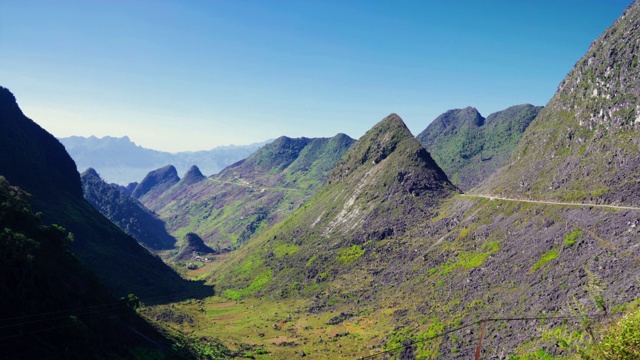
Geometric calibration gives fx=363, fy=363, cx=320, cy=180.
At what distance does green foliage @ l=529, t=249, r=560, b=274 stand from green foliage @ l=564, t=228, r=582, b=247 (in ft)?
7.68

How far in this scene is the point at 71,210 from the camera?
13075 centimetres

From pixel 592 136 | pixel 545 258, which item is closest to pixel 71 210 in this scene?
Result: pixel 545 258

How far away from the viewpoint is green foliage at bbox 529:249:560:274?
63688 millimetres

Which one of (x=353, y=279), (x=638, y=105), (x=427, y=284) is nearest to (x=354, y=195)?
(x=353, y=279)

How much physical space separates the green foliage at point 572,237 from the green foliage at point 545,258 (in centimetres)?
234

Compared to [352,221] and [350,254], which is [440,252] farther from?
[352,221]

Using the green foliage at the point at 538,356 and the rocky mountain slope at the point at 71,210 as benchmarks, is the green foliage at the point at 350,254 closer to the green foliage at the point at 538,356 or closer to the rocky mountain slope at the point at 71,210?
the rocky mountain slope at the point at 71,210

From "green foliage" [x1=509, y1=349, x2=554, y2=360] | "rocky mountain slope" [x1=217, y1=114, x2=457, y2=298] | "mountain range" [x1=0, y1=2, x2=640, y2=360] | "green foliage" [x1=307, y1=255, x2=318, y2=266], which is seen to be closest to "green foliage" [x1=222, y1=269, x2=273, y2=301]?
"rocky mountain slope" [x1=217, y1=114, x2=457, y2=298]

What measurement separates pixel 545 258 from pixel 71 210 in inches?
5731

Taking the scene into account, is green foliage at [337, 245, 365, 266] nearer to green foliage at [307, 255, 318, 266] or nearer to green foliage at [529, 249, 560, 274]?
green foliage at [307, 255, 318, 266]

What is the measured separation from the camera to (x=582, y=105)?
99.8 metres

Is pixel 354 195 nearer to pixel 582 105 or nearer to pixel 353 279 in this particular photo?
pixel 353 279

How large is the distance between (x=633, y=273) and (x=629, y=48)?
7772cm

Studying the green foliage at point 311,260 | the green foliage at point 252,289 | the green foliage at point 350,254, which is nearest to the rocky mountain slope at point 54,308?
the green foliage at point 350,254
